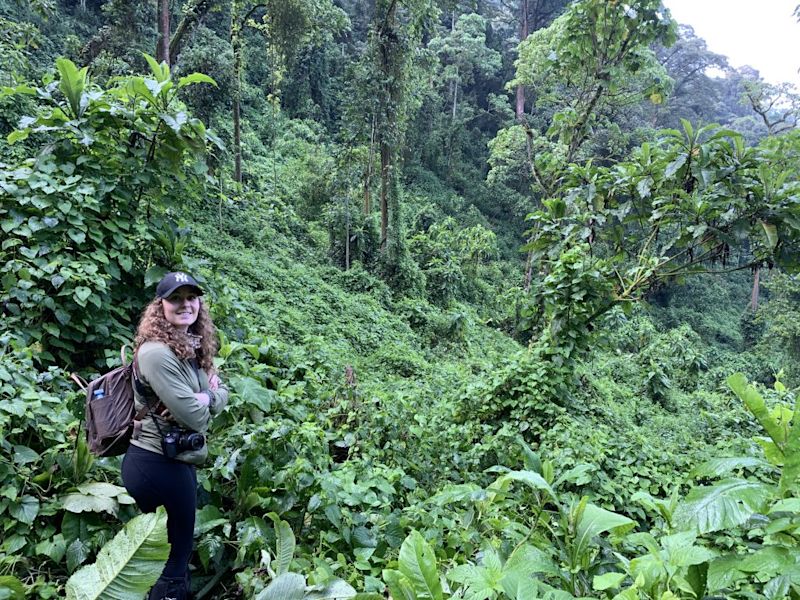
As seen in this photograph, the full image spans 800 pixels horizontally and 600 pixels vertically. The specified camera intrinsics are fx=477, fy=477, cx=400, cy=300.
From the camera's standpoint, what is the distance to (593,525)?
1432 mm

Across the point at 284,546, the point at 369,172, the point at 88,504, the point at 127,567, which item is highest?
the point at 369,172

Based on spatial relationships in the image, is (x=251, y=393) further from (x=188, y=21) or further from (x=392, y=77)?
(x=188, y=21)

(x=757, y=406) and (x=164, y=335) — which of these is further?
(x=164, y=335)

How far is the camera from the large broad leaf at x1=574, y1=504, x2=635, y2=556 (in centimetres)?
139

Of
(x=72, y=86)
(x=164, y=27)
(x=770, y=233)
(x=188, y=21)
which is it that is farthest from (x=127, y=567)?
(x=188, y=21)

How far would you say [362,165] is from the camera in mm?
13344

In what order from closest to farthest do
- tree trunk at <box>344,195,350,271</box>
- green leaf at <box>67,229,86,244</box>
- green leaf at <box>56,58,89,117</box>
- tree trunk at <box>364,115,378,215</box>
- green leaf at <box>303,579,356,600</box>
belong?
1. green leaf at <box>303,579,356,600</box>
2. green leaf at <box>67,229,86,244</box>
3. green leaf at <box>56,58,89,117</box>
4. tree trunk at <box>364,115,378,215</box>
5. tree trunk at <box>344,195,350,271</box>

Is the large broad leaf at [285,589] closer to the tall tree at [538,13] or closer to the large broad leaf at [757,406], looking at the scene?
the large broad leaf at [757,406]

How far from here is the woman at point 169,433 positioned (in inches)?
80.9

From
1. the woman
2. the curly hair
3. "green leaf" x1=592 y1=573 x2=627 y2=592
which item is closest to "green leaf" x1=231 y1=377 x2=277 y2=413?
the curly hair

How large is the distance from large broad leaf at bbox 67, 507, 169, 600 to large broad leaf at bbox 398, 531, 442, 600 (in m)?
0.59

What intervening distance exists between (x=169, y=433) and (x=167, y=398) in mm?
169

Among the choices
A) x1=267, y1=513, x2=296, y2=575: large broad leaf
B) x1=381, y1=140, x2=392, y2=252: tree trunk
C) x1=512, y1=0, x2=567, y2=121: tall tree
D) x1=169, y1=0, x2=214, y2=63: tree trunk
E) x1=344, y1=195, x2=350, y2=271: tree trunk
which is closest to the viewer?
x1=267, y1=513, x2=296, y2=575: large broad leaf

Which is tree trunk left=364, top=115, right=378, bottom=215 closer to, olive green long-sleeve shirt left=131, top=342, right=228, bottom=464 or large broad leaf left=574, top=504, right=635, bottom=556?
olive green long-sleeve shirt left=131, top=342, right=228, bottom=464
